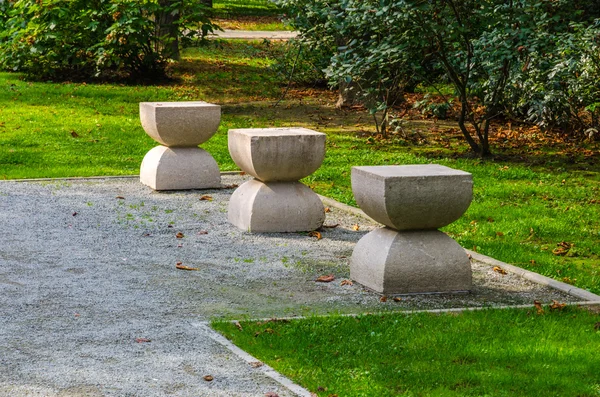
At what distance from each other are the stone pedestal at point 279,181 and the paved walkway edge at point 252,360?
9.94 feet

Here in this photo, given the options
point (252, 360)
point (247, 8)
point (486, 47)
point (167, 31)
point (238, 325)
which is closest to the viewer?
point (252, 360)

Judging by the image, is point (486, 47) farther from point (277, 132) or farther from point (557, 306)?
point (557, 306)

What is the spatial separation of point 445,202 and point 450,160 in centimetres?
608

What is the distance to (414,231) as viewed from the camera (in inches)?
296

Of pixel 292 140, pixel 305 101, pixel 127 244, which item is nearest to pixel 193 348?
pixel 127 244

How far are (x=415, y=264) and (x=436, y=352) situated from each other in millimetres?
1464

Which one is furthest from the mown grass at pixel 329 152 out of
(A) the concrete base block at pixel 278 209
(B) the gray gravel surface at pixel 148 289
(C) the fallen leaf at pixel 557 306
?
(A) the concrete base block at pixel 278 209

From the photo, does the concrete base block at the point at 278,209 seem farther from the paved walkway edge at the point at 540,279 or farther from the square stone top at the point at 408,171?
the square stone top at the point at 408,171

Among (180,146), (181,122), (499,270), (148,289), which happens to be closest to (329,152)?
(180,146)

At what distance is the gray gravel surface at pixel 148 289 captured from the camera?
5570 mm

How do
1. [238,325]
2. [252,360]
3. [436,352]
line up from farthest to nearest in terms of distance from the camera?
[238,325] < [436,352] < [252,360]

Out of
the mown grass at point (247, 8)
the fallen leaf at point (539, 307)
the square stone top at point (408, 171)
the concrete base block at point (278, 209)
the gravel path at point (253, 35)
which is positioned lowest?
the fallen leaf at point (539, 307)

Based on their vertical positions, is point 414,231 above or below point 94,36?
below

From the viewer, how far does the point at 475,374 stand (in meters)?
5.61
